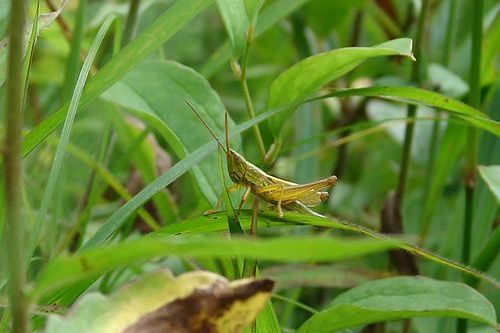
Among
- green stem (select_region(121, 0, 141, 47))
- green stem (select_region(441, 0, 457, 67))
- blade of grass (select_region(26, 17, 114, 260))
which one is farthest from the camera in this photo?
green stem (select_region(441, 0, 457, 67))

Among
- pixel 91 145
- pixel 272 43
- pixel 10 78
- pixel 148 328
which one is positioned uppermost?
pixel 10 78

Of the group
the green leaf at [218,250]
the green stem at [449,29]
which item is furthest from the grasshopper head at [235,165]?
the green stem at [449,29]

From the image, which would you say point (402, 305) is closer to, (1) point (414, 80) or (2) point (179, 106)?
(2) point (179, 106)

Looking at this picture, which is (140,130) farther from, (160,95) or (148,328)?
(148,328)

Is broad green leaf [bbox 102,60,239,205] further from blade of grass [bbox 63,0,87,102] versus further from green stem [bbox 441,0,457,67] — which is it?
green stem [bbox 441,0,457,67]

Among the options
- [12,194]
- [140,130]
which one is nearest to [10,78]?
[12,194]

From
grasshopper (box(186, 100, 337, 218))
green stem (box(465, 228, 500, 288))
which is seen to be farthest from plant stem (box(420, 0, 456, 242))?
grasshopper (box(186, 100, 337, 218))

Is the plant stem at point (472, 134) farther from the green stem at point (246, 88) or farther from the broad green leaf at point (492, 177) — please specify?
the green stem at point (246, 88)
